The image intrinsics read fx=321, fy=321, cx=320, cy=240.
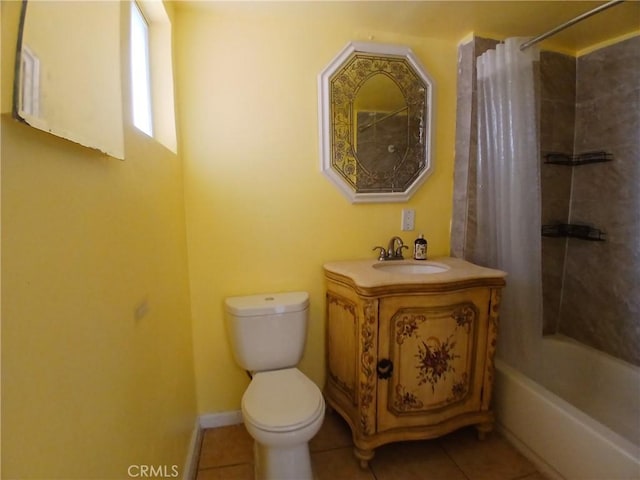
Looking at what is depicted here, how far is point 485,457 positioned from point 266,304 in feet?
4.18

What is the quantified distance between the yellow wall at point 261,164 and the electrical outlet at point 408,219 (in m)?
0.04

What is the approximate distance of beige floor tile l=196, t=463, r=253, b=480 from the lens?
1442 millimetres

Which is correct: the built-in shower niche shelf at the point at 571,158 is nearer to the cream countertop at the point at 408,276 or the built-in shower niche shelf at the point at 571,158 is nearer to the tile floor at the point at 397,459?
the cream countertop at the point at 408,276

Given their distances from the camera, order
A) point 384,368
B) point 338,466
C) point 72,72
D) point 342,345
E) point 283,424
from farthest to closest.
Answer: point 342,345
point 338,466
point 384,368
point 283,424
point 72,72

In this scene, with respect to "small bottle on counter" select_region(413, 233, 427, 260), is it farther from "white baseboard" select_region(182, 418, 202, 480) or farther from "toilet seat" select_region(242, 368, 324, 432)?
"white baseboard" select_region(182, 418, 202, 480)

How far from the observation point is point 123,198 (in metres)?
0.88

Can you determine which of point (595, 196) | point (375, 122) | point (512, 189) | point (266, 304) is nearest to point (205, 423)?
point (266, 304)

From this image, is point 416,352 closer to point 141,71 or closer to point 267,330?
point 267,330

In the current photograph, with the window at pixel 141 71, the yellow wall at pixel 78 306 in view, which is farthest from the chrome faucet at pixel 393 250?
the window at pixel 141 71

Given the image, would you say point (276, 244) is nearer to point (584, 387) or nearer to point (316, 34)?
→ point (316, 34)

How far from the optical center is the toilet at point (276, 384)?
1.18 meters

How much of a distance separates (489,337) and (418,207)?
0.78 m

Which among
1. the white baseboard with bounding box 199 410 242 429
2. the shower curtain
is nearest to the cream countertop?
the shower curtain

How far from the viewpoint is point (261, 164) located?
5.42 feet
